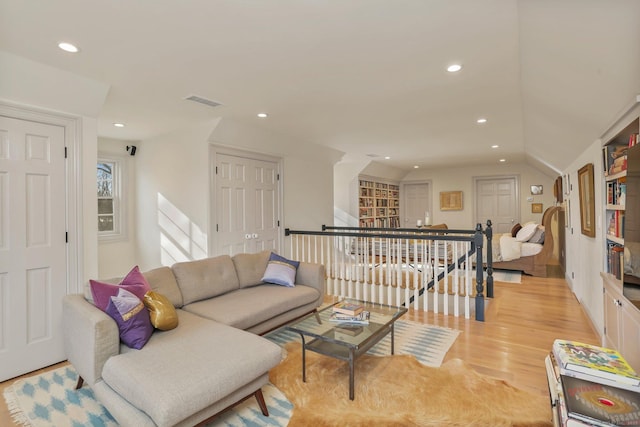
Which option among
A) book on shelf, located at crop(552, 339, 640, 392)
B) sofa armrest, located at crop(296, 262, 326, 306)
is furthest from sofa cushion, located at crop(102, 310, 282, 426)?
book on shelf, located at crop(552, 339, 640, 392)

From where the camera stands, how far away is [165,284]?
2.80m

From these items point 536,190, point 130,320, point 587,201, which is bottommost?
point 130,320

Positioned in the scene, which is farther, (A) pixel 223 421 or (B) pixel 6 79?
(B) pixel 6 79

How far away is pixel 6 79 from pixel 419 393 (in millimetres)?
3671

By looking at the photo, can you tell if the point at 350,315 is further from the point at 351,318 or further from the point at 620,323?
the point at 620,323

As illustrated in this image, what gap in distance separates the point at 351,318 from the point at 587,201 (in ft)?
9.16

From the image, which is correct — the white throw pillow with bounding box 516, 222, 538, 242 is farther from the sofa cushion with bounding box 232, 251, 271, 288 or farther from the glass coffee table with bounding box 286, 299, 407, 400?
the sofa cushion with bounding box 232, 251, 271, 288

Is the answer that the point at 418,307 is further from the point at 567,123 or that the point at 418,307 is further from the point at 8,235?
the point at 8,235

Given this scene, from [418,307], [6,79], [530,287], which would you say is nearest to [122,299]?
[6,79]

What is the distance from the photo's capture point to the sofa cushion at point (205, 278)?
9.69 ft

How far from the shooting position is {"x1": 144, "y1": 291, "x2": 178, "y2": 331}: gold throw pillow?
2230 millimetres

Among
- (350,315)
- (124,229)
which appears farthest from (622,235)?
(124,229)

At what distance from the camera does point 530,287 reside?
17.0 ft

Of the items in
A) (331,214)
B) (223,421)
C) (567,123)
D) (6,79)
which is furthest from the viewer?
(331,214)
